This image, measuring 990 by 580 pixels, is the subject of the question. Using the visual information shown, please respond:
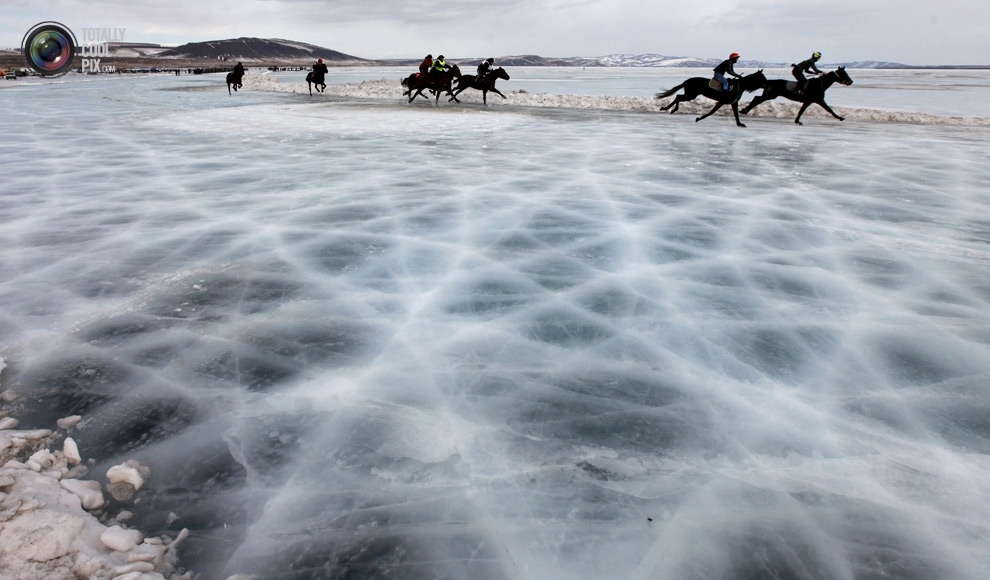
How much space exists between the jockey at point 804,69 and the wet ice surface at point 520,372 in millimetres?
7844

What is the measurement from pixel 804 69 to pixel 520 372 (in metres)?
13.0

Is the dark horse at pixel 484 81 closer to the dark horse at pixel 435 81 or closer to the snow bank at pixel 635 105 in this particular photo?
the dark horse at pixel 435 81

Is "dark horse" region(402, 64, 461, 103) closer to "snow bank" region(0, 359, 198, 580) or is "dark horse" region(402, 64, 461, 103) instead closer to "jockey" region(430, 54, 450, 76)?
"jockey" region(430, 54, 450, 76)

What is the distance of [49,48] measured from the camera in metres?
38.8

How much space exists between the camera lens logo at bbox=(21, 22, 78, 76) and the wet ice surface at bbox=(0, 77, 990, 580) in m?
40.8

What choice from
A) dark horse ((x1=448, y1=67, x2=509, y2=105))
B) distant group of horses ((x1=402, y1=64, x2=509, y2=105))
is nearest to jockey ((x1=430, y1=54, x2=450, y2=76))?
distant group of horses ((x1=402, y1=64, x2=509, y2=105))

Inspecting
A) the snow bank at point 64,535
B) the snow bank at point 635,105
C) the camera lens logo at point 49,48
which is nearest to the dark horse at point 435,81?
Answer: the snow bank at point 635,105

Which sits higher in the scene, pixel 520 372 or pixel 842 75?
pixel 842 75

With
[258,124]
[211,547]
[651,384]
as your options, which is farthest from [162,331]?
[258,124]

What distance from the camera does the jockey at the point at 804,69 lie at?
472 inches

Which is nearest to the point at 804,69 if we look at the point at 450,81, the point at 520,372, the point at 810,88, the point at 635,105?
the point at 810,88

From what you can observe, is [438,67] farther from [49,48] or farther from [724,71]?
[49,48]

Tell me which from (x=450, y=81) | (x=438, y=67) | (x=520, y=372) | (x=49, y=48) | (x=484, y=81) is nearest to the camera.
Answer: (x=520, y=372)

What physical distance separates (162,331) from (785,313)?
325cm
